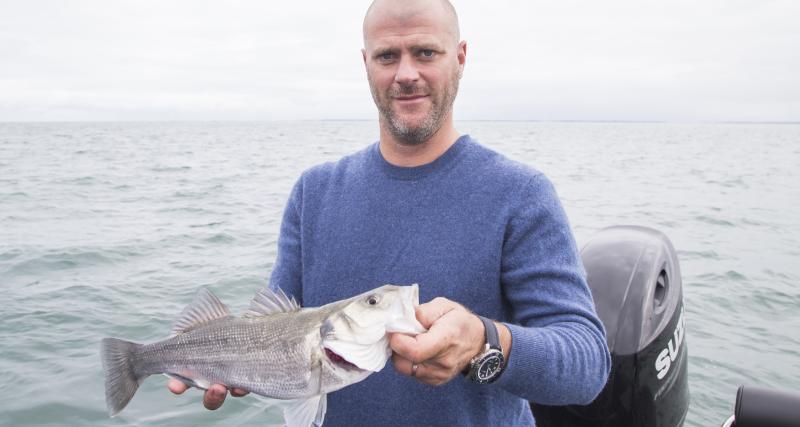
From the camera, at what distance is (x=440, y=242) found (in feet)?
9.89

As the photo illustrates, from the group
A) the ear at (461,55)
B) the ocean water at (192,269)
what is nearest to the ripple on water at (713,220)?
the ocean water at (192,269)

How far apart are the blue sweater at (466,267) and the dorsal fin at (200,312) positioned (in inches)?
17.8

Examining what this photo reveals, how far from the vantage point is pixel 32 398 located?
22.3 feet

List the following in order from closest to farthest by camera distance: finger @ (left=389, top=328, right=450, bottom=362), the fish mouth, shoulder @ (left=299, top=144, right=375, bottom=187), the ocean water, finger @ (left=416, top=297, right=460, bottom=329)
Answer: finger @ (left=389, top=328, right=450, bottom=362) < finger @ (left=416, top=297, right=460, bottom=329) < the fish mouth < shoulder @ (left=299, top=144, right=375, bottom=187) < the ocean water

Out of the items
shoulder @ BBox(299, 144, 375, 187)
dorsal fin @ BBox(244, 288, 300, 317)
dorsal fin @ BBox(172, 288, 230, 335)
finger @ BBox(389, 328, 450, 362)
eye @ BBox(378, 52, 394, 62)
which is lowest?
dorsal fin @ BBox(172, 288, 230, 335)

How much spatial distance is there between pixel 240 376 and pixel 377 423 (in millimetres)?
694

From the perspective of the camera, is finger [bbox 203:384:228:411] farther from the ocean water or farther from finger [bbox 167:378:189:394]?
the ocean water

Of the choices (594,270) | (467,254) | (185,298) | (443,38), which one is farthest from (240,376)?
(185,298)

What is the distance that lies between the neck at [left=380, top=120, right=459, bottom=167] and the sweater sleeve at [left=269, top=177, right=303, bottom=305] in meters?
0.62

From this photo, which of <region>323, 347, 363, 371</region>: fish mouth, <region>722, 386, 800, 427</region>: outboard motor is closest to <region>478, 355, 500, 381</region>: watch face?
<region>323, 347, 363, 371</region>: fish mouth

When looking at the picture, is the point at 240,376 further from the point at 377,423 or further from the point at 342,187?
the point at 342,187

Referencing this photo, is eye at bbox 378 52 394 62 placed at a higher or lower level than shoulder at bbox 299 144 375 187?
higher

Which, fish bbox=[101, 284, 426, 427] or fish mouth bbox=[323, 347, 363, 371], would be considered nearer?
fish bbox=[101, 284, 426, 427]

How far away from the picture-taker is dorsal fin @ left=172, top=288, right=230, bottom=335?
3311 mm
